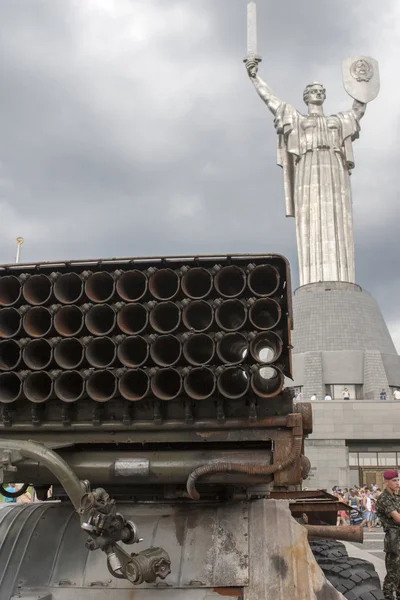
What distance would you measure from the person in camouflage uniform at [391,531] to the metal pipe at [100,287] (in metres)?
4.43

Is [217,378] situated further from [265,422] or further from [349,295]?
[349,295]

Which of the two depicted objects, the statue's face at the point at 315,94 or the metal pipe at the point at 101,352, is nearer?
the metal pipe at the point at 101,352

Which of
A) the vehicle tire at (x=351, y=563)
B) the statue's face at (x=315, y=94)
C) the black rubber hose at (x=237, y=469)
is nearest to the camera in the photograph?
the black rubber hose at (x=237, y=469)

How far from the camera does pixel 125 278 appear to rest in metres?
6.12

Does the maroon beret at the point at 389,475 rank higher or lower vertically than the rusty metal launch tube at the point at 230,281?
lower

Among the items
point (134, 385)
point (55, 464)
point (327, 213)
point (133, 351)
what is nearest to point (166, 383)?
point (134, 385)

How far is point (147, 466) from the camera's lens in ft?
19.3

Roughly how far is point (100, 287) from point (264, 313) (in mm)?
1582

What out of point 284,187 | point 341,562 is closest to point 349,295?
point 284,187

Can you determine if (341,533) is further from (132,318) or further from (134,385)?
(132,318)

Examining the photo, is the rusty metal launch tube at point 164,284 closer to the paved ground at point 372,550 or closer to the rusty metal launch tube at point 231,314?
the rusty metal launch tube at point 231,314

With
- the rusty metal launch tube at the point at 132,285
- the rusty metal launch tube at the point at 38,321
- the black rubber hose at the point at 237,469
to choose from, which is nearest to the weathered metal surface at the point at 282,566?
the black rubber hose at the point at 237,469

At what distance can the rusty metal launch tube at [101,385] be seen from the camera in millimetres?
5883

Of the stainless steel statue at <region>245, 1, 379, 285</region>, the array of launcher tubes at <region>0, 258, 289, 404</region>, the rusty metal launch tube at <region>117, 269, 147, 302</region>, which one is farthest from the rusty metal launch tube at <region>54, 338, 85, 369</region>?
the stainless steel statue at <region>245, 1, 379, 285</region>
